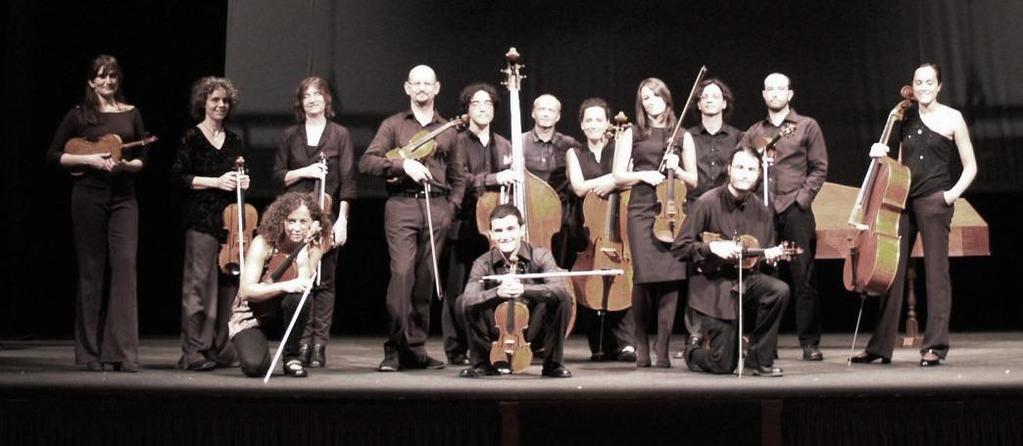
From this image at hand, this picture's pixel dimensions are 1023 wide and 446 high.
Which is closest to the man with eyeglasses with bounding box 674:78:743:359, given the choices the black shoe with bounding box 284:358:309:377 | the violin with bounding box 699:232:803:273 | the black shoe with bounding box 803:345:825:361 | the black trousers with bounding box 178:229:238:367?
the black shoe with bounding box 803:345:825:361

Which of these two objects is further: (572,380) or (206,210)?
(206,210)

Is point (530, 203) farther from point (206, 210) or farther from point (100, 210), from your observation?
point (100, 210)

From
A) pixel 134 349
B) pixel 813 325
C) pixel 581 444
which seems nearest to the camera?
pixel 581 444

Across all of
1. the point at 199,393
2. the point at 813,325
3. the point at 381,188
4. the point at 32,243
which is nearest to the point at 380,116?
the point at 381,188

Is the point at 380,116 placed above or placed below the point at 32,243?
above

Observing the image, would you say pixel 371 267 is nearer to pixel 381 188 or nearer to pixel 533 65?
pixel 381 188

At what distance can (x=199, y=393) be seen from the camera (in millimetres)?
4578

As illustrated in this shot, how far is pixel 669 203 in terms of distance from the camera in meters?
5.77

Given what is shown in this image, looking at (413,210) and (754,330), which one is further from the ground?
(413,210)

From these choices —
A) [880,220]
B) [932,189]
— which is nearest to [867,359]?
[880,220]

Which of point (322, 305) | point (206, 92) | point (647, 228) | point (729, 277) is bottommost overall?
point (322, 305)

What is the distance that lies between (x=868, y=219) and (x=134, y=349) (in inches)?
126

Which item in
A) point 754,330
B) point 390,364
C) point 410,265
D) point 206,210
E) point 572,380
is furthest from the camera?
point 206,210

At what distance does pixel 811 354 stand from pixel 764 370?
0.92 metres
